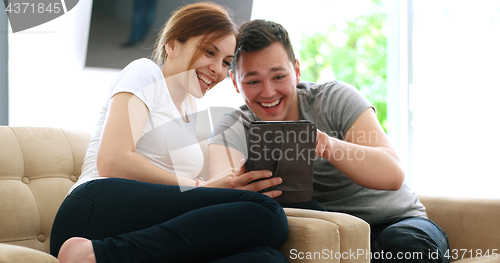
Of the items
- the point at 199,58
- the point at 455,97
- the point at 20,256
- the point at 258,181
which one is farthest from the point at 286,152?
the point at 455,97

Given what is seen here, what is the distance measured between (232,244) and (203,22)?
70 centimetres

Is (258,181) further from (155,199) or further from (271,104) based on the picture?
(271,104)

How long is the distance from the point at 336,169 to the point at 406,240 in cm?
34

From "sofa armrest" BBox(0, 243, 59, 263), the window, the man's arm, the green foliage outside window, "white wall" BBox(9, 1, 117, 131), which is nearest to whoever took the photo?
"sofa armrest" BBox(0, 243, 59, 263)

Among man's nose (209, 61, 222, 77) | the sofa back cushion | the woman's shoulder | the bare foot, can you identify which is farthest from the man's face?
the bare foot

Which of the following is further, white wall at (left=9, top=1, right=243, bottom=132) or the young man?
white wall at (left=9, top=1, right=243, bottom=132)

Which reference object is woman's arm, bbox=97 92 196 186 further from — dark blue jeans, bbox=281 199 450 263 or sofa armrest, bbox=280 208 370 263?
dark blue jeans, bbox=281 199 450 263

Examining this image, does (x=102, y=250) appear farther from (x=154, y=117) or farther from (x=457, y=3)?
(x=457, y=3)

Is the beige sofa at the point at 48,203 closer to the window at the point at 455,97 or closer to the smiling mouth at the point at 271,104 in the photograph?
the smiling mouth at the point at 271,104

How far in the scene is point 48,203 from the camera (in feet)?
4.25

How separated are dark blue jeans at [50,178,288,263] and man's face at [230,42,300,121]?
526 millimetres

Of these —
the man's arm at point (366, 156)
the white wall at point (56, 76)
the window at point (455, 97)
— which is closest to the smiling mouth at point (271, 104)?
the man's arm at point (366, 156)

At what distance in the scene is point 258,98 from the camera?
143cm

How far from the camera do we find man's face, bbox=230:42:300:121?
54.8 inches
